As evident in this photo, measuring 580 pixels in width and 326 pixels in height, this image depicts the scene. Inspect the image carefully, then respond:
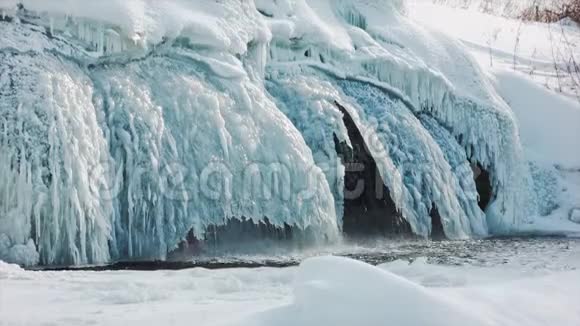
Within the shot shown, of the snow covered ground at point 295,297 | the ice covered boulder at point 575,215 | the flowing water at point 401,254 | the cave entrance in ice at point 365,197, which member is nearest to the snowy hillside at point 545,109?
the ice covered boulder at point 575,215

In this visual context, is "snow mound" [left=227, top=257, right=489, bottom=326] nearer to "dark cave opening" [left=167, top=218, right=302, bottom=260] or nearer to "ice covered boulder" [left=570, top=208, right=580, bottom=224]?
"dark cave opening" [left=167, top=218, right=302, bottom=260]

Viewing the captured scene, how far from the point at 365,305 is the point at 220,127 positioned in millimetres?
4187

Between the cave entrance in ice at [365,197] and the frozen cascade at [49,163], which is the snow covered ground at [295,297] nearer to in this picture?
the frozen cascade at [49,163]

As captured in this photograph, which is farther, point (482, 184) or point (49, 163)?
point (482, 184)

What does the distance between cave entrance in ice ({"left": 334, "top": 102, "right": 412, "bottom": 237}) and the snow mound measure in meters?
5.11

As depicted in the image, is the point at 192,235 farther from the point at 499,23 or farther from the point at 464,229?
the point at 499,23

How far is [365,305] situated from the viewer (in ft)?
9.07

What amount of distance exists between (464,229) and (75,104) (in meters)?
4.22

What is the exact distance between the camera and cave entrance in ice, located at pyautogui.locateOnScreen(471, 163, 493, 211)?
9.45m

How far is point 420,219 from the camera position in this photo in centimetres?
823

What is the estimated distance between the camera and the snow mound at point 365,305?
272 centimetres

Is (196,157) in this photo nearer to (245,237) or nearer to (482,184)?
(245,237)

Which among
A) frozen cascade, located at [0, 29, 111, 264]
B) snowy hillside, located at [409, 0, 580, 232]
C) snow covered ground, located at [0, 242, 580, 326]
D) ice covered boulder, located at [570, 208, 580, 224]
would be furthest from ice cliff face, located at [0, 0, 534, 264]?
snow covered ground, located at [0, 242, 580, 326]

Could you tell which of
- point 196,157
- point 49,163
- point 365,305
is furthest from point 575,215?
point 365,305
